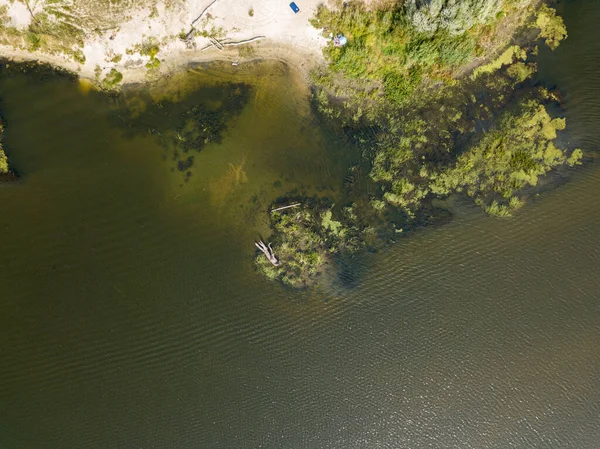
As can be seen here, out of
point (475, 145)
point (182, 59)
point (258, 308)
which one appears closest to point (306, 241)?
point (258, 308)

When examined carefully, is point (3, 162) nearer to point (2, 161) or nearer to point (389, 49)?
point (2, 161)

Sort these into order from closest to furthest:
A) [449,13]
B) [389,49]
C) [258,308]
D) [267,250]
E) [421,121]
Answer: [449,13] → [389,49] → [421,121] → [267,250] → [258,308]

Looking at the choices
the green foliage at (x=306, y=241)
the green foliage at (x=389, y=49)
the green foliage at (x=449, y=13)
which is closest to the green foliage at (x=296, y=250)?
the green foliage at (x=306, y=241)

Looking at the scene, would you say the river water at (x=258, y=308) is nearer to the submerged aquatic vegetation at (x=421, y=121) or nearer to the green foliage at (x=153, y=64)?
the submerged aquatic vegetation at (x=421, y=121)

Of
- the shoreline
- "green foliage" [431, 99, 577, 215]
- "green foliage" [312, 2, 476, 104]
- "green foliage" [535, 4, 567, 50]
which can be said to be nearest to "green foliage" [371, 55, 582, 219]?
"green foliage" [431, 99, 577, 215]

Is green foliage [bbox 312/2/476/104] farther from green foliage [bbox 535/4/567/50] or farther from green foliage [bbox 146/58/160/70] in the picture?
green foliage [bbox 146/58/160/70]

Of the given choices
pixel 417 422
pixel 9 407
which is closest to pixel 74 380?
pixel 9 407
